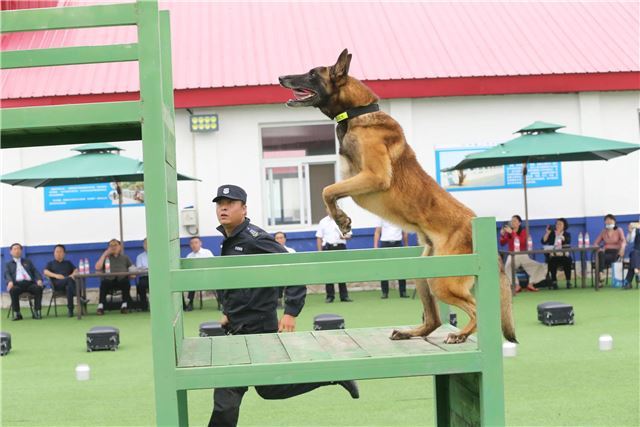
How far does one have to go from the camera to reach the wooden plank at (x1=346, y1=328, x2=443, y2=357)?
4152mm

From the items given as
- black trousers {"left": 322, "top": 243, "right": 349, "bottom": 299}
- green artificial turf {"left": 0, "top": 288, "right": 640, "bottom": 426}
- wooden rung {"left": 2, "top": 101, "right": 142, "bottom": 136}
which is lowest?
green artificial turf {"left": 0, "top": 288, "right": 640, "bottom": 426}

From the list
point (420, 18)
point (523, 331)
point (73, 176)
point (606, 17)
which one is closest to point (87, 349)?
point (73, 176)

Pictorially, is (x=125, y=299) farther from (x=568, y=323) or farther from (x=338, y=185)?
(x=338, y=185)

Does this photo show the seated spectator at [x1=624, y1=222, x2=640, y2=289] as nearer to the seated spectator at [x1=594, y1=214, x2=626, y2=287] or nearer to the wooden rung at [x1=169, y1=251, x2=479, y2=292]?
the seated spectator at [x1=594, y1=214, x2=626, y2=287]

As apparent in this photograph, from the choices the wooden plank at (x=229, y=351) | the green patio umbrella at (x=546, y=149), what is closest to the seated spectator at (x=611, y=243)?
the green patio umbrella at (x=546, y=149)

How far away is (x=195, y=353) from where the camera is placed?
4434 mm

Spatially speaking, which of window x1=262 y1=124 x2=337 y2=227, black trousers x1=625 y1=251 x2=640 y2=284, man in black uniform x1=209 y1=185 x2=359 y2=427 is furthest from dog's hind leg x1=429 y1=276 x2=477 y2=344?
window x1=262 y1=124 x2=337 y2=227

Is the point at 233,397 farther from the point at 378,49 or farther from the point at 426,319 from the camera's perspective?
the point at 378,49

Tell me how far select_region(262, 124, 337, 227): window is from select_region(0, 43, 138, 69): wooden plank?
44.1 feet

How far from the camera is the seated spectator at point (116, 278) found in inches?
607

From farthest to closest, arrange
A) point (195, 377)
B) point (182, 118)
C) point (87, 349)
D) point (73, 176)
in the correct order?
point (182, 118) < point (73, 176) < point (87, 349) < point (195, 377)

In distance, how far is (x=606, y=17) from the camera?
64.2 ft

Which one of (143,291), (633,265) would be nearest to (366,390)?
(143,291)

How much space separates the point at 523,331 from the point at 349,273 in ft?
24.2
